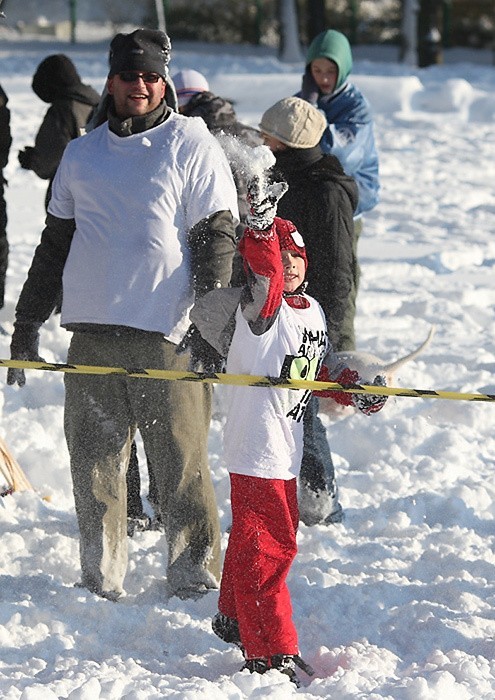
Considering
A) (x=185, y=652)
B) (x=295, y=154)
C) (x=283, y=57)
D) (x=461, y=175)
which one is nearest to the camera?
(x=185, y=652)

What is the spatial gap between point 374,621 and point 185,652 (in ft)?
2.25

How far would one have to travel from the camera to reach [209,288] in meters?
4.56

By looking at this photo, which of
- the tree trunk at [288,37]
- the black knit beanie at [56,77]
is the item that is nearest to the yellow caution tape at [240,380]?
the black knit beanie at [56,77]

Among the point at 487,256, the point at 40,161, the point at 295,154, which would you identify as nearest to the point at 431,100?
the point at 487,256

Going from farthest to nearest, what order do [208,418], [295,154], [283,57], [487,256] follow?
[283,57], [487,256], [295,154], [208,418]

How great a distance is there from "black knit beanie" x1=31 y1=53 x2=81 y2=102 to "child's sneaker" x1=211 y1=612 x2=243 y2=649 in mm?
3489

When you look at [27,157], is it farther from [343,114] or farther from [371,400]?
[371,400]

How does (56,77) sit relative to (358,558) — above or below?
above

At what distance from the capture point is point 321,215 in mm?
5430

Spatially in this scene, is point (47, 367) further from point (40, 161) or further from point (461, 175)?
point (461, 175)

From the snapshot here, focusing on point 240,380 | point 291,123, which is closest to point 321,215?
point 291,123

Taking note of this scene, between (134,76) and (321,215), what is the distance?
119 centimetres

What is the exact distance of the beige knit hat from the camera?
5.34m

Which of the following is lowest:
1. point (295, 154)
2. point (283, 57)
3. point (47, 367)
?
point (283, 57)
